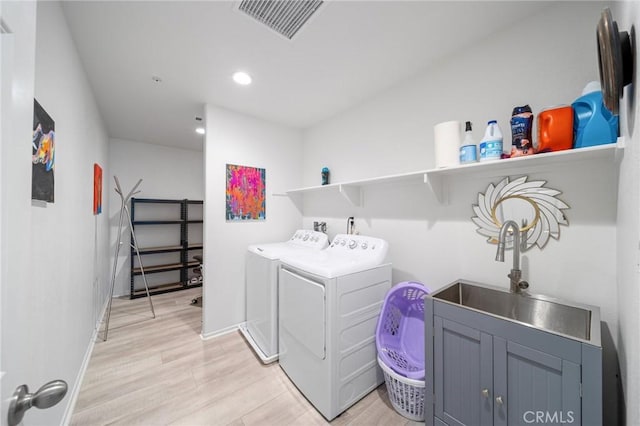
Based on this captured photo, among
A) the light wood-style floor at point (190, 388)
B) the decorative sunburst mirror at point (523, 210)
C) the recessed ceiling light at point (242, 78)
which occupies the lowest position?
the light wood-style floor at point (190, 388)

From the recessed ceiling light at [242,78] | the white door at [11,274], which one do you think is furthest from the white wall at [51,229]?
the recessed ceiling light at [242,78]

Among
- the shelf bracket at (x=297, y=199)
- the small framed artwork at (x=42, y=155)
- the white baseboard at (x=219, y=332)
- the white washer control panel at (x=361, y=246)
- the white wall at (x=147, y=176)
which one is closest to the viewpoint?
the small framed artwork at (x=42, y=155)

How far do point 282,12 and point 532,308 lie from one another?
88.7 inches

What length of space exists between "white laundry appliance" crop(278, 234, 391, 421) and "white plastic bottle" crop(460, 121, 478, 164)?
85 centimetres

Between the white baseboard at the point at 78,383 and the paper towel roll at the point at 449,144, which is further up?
the paper towel roll at the point at 449,144

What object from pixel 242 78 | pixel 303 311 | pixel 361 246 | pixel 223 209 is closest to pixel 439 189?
pixel 361 246

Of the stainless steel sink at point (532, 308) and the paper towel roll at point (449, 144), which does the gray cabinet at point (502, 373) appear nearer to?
the stainless steel sink at point (532, 308)

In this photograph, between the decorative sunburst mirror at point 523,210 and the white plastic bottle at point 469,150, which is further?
the white plastic bottle at point 469,150

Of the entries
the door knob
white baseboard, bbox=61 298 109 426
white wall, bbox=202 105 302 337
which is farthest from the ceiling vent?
white baseboard, bbox=61 298 109 426

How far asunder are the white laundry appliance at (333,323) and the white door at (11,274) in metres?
1.23

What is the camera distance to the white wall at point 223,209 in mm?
2502

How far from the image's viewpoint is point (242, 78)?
2045 millimetres

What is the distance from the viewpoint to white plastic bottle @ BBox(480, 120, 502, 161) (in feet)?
4.40

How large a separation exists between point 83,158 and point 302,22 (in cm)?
207
